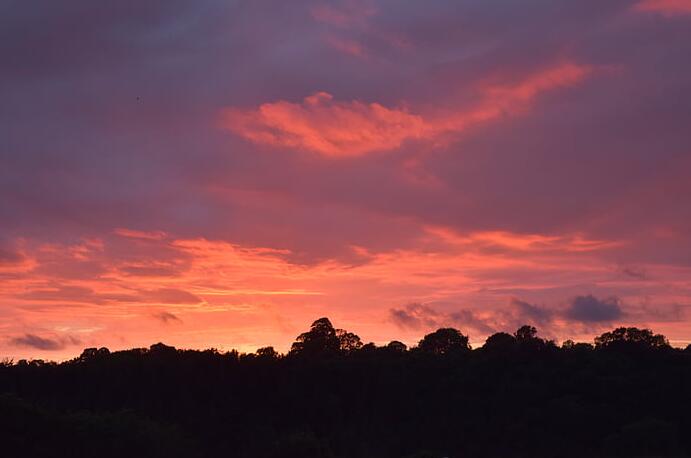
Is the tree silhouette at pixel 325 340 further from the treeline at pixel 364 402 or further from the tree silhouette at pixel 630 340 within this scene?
the tree silhouette at pixel 630 340

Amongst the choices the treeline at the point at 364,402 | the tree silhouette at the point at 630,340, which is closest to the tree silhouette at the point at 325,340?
the treeline at the point at 364,402

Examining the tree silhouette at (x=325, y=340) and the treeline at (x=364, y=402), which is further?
the tree silhouette at (x=325, y=340)

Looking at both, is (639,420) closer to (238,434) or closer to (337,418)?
(337,418)

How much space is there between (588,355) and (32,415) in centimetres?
5715

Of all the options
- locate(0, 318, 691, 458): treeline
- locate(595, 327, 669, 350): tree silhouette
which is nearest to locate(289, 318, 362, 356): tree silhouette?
locate(0, 318, 691, 458): treeline

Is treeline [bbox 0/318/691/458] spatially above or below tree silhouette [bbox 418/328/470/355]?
below

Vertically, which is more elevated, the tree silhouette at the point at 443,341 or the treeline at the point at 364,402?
the tree silhouette at the point at 443,341

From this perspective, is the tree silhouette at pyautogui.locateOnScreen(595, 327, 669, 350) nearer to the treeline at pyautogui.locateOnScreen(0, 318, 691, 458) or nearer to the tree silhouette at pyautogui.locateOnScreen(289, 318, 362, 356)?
the treeline at pyautogui.locateOnScreen(0, 318, 691, 458)

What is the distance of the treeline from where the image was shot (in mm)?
61000

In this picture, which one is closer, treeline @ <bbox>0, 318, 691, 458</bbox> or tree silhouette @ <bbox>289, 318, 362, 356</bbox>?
treeline @ <bbox>0, 318, 691, 458</bbox>

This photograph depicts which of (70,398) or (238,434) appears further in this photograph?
(70,398)

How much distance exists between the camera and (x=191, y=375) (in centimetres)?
8894

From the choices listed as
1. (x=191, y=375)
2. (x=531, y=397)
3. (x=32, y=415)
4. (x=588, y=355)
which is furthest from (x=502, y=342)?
(x=32, y=415)

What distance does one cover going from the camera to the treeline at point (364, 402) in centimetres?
6100
